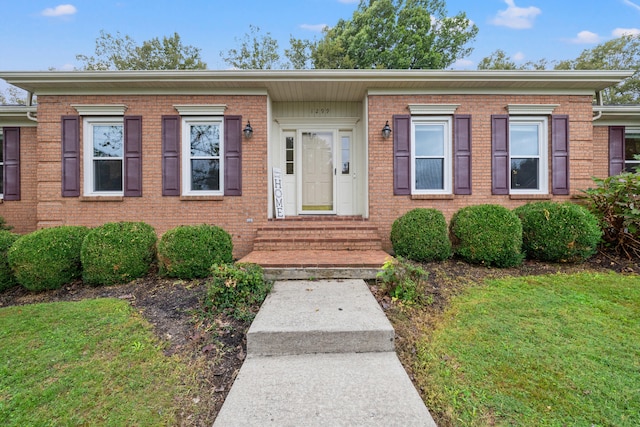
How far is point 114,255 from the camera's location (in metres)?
4.43

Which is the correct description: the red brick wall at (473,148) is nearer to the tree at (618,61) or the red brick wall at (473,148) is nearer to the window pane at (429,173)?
the window pane at (429,173)

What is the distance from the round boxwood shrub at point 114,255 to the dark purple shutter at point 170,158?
165 cm

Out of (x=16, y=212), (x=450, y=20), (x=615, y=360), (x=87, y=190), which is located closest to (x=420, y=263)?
(x=615, y=360)

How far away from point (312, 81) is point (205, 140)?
263 cm

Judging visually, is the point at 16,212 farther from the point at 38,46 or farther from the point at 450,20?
the point at 450,20

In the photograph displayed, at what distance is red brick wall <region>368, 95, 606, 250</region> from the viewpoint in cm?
618

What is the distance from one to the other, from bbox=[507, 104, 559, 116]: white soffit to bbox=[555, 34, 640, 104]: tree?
607 inches

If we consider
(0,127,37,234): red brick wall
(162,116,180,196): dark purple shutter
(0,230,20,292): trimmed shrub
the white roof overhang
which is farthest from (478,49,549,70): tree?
(0,230,20,292): trimmed shrub

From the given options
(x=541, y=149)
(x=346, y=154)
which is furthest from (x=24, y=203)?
(x=541, y=149)

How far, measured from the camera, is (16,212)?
277 inches

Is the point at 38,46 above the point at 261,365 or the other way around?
above

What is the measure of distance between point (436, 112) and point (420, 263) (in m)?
3.37

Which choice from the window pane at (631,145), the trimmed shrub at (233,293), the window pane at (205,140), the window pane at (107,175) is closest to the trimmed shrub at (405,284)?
the trimmed shrub at (233,293)

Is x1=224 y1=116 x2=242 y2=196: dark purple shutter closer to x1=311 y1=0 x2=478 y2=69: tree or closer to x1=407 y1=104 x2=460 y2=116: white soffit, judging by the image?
x1=407 y1=104 x2=460 y2=116: white soffit
